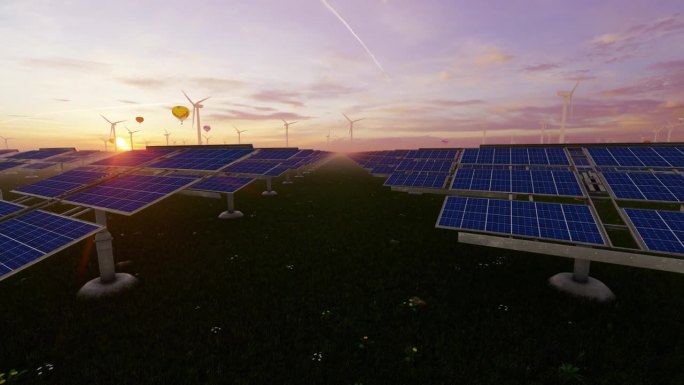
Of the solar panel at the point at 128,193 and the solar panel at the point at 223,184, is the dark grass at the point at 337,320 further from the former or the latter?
the solar panel at the point at 223,184

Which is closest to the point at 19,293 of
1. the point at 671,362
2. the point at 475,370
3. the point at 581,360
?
the point at 475,370

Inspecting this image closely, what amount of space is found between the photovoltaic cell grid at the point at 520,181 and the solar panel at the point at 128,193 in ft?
43.2

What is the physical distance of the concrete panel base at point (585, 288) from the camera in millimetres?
10477

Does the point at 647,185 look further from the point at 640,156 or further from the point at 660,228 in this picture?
the point at 640,156

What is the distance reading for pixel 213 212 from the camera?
965 inches

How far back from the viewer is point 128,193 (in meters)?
12.5

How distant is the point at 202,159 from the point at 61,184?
7.88 meters

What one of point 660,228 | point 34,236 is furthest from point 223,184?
point 660,228

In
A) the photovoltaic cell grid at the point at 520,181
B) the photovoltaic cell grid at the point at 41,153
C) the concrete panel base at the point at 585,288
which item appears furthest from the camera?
the photovoltaic cell grid at the point at 41,153

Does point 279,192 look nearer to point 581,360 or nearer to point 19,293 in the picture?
point 19,293

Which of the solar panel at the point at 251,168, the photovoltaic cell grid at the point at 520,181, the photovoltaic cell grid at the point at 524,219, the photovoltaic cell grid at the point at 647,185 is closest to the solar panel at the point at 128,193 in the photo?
the solar panel at the point at 251,168

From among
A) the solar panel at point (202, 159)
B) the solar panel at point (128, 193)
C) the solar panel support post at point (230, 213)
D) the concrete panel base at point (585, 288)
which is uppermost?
the solar panel at point (202, 159)

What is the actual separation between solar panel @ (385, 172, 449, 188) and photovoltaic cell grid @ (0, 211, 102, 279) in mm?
18761

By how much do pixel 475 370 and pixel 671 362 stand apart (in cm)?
509
